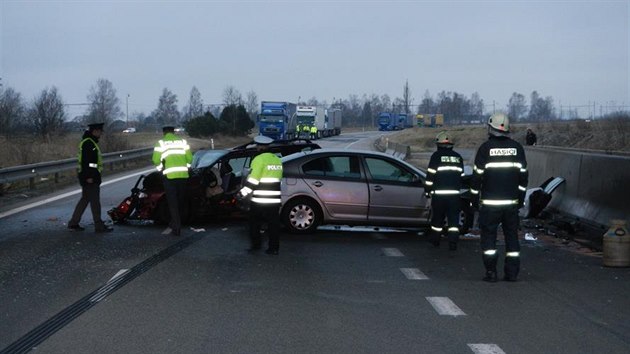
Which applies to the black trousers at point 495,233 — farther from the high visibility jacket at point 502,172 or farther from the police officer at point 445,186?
the police officer at point 445,186

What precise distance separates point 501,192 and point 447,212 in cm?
275

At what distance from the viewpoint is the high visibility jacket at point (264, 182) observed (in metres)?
11.5

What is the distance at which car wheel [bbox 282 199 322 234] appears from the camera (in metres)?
13.7

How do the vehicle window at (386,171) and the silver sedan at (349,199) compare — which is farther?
the vehicle window at (386,171)

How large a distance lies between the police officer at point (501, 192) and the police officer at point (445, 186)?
2511 millimetres

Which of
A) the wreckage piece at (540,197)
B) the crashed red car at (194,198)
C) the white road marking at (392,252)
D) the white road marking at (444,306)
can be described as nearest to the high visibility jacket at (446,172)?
the white road marking at (392,252)

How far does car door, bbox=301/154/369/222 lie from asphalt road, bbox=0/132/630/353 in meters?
0.52

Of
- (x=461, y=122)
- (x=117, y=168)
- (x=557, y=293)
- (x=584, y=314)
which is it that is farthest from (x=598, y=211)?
(x=461, y=122)

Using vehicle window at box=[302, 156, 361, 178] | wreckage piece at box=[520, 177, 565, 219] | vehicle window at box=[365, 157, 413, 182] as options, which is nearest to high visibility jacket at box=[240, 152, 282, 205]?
vehicle window at box=[302, 156, 361, 178]

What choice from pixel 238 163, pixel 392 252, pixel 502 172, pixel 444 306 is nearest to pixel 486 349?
pixel 444 306

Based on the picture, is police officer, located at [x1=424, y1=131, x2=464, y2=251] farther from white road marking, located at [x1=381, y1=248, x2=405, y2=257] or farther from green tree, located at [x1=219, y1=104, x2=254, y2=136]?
green tree, located at [x1=219, y1=104, x2=254, y2=136]

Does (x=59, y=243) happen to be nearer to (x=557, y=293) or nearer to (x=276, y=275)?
(x=276, y=275)

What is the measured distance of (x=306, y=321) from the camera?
7.45 metres

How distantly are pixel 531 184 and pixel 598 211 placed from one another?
221 inches
